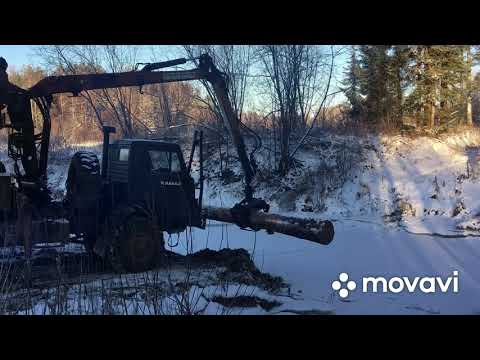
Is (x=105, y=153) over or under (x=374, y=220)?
over

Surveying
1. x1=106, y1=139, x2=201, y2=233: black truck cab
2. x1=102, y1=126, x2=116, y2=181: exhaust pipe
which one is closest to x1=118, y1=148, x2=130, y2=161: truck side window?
x1=106, y1=139, x2=201, y2=233: black truck cab

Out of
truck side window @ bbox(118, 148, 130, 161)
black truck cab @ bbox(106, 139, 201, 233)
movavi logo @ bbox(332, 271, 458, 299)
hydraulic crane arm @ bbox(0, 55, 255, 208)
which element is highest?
hydraulic crane arm @ bbox(0, 55, 255, 208)

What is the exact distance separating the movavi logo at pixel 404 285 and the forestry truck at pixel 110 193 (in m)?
1.80

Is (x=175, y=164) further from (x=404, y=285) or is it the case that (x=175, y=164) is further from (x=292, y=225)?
(x=404, y=285)

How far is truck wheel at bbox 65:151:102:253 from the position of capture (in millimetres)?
6359

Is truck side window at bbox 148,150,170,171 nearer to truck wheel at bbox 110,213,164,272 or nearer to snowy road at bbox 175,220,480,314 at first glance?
truck wheel at bbox 110,213,164,272

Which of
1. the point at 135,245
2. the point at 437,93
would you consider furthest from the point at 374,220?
the point at 135,245

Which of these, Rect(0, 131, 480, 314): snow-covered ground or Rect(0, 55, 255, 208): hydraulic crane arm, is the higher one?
Rect(0, 55, 255, 208): hydraulic crane arm

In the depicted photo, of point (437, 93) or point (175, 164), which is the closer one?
point (175, 164)

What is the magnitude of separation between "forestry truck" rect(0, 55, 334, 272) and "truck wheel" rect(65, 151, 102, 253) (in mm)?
12

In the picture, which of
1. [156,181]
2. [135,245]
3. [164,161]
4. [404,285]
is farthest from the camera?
[164,161]

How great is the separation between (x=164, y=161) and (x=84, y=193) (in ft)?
3.60

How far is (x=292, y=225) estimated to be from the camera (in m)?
6.25
